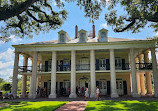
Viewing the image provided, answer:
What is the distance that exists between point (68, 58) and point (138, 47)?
35.1ft

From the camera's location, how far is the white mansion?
19.6m

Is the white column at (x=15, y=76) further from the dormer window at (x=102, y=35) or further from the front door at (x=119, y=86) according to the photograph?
the front door at (x=119, y=86)

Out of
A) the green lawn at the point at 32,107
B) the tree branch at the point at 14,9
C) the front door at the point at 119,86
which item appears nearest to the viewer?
the green lawn at the point at 32,107

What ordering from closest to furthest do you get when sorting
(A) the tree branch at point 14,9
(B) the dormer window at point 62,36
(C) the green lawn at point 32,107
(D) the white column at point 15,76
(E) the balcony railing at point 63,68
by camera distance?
(C) the green lawn at point 32,107 < (A) the tree branch at point 14,9 < (D) the white column at point 15,76 < (B) the dormer window at point 62,36 < (E) the balcony railing at point 63,68

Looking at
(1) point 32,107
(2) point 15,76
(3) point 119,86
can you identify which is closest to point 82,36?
(3) point 119,86

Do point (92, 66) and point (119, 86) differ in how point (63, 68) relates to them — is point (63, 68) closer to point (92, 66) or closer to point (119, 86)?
point (92, 66)

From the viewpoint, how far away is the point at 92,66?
20.1m

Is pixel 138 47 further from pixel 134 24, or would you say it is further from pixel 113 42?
pixel 134 24

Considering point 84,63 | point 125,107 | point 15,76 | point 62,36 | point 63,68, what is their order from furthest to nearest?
point 84,63 < point 63,68 < point 62,36 < point 15,76 < point 125,107

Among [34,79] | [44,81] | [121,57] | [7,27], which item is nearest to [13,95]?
[34,79]

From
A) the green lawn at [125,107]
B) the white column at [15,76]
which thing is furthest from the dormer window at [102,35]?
the white column at [15,76]

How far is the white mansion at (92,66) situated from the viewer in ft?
64.3

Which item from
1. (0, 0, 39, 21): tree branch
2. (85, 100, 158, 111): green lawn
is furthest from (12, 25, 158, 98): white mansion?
(0, 0, 39, 21): tree branch

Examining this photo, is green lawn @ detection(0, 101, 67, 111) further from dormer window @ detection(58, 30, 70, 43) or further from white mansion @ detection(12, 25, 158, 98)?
dormer window @ detection(58, 30, 70, 43)
